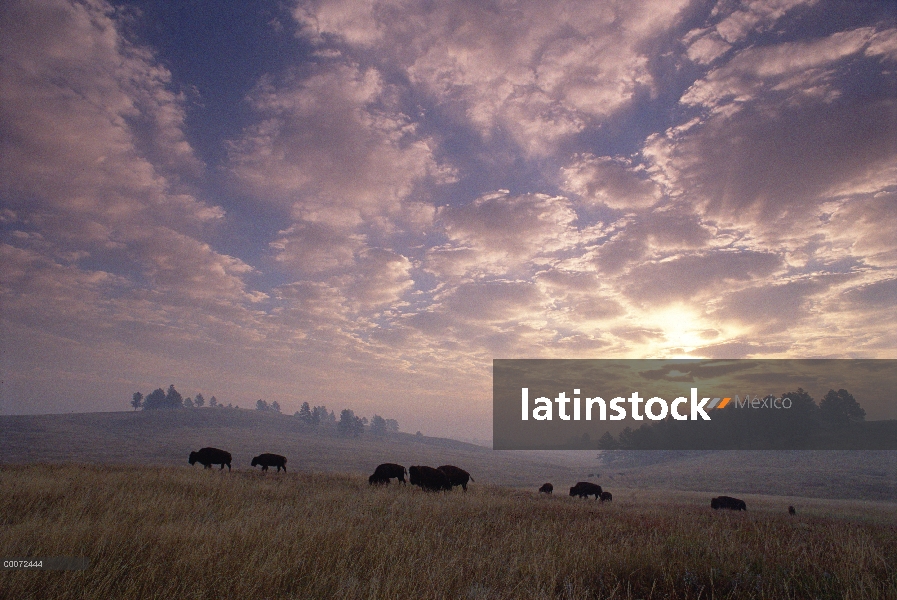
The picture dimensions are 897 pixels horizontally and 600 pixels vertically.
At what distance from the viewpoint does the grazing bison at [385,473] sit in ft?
61.1

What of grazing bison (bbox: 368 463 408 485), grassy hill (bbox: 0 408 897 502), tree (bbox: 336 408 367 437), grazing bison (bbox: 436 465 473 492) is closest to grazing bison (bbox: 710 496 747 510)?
grazing bison (bbox: 436 465 473 492)

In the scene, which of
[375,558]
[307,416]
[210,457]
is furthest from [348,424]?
[375,558]

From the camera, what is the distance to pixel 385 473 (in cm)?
1947

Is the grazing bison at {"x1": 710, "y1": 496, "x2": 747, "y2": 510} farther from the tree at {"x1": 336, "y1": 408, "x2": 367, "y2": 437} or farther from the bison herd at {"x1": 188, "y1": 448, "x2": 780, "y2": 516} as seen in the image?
the tree at {"x1": 336, "y1": 408, "x2": 367, "y2": 437}

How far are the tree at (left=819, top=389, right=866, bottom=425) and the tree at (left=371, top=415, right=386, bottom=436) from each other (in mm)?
140785

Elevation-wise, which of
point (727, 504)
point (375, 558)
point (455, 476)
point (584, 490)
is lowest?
point (584, 490)

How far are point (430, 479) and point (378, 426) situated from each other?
553 feet

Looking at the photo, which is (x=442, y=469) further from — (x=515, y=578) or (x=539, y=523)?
(x=515, y=578)

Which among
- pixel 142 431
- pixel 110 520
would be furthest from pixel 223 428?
pixel 110 520

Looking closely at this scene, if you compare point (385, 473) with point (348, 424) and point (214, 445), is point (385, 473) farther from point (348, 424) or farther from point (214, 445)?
point (348, 424)

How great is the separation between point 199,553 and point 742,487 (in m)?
65.3

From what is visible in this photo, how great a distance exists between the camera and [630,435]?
12556cm

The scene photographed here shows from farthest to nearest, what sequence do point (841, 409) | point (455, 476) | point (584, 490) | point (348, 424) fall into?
point (348, 424) < point (841, 409) < point (584, 490) < point (455, 476)

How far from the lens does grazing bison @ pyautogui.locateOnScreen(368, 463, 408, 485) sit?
18.6 meters
